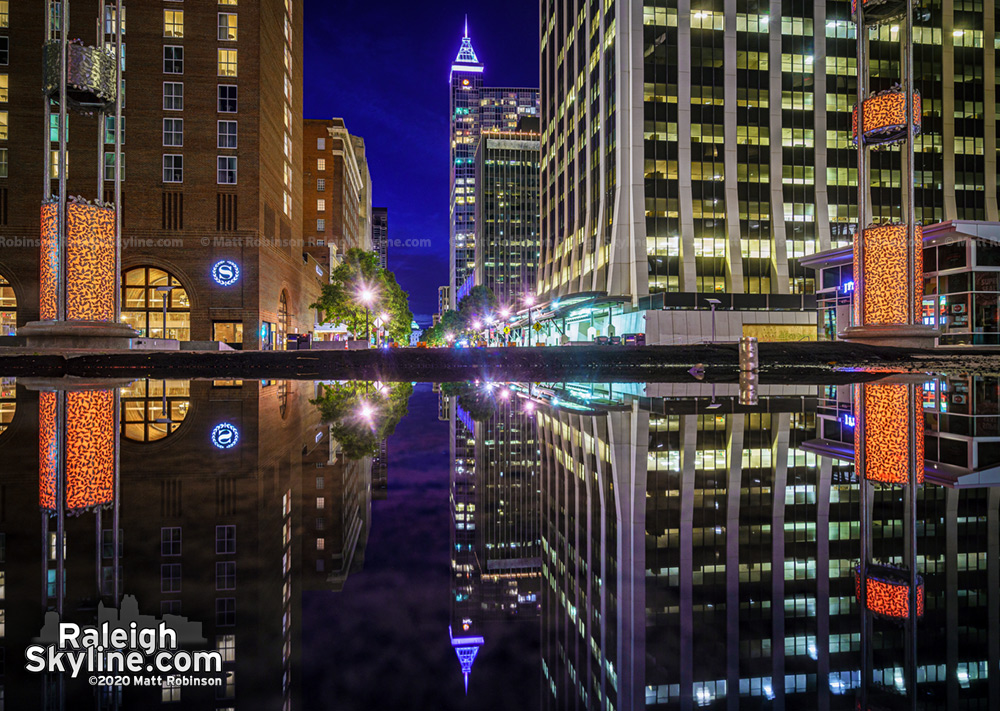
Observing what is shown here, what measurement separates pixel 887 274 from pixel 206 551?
93.3 feet

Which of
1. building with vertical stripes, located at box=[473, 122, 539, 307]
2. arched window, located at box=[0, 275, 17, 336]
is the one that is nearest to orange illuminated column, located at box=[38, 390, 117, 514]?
arched window, located at box=[0, 275, 17, 336]

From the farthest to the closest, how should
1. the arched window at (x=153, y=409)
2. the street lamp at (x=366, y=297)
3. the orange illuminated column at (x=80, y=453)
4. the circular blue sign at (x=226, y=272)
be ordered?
the street lamp at (x=366, y=297), the circular blue sign at (x=226, y=272), the arched window at (x=153, y=409), the orange illuminated column at (x=80, y=453)

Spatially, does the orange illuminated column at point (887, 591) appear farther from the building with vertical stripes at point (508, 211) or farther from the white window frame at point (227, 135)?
the building with vertical stripes at point (508, 211)

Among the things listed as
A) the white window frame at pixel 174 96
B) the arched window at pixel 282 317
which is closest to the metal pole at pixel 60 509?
the white window frame at pixel 174 96

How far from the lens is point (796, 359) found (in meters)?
24.5

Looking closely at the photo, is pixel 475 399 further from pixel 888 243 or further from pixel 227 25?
pixel 227 25

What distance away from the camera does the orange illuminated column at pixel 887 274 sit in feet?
77.9

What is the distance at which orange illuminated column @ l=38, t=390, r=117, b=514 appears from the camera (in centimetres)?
366

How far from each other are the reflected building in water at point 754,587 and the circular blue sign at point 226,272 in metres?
47.4

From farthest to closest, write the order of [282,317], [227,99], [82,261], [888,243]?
1. [282,317]
2. [227,99]
3. [888,243]
4. [82,261]

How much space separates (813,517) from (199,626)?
3.40 metres

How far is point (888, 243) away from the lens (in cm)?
2392

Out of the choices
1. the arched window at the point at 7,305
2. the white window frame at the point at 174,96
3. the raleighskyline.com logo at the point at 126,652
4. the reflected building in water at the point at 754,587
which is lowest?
the reflected building in water at the point at 754,587

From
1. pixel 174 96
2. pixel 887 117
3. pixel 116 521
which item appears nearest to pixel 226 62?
pixel 174 96
